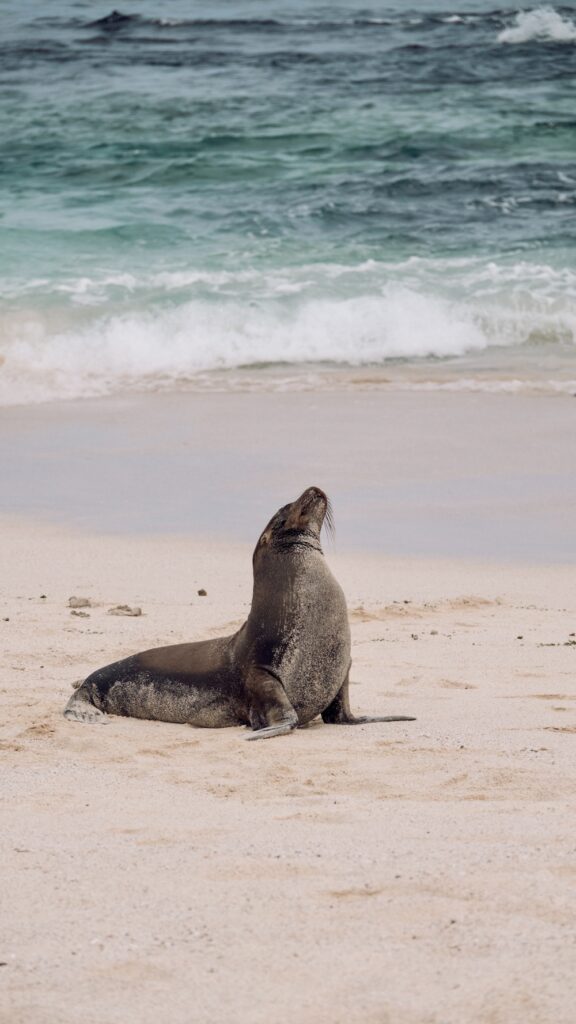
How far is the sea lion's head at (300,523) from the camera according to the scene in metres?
5.78

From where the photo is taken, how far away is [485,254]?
1842cm

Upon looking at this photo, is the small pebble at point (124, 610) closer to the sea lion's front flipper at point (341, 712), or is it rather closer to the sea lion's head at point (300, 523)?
the sea lion's head at point (300, 523)

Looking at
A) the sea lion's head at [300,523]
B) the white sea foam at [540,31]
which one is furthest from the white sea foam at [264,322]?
the white sea foam at [540,31]

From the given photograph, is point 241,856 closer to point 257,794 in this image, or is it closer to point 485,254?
point 257,794

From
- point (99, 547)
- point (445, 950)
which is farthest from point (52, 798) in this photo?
point (99, 547)

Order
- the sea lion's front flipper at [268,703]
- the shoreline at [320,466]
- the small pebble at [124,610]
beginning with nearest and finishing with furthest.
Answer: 1. the sea lion's front flipper at [268,703]
2. the small pebble at [124,610]
3. the shoreline at [320,466]

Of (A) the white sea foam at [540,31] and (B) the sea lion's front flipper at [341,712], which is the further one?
(A) the white sea foam at [540,31]

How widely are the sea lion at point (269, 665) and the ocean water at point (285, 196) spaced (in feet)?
25.9

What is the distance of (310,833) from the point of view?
3896mm

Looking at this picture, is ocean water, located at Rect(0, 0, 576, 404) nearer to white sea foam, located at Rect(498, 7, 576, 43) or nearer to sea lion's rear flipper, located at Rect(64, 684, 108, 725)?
white sea foam, located at Rect(498, 7, 576, 43)

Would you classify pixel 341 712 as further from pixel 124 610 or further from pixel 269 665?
pixel 124 610

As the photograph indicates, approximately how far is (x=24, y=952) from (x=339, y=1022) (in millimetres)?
713

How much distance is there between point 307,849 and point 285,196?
17987 mm

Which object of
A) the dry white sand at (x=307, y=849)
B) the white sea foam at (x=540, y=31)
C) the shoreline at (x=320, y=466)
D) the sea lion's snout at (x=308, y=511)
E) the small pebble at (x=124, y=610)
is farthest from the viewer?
the white sea foam at (x=540, y=31)
